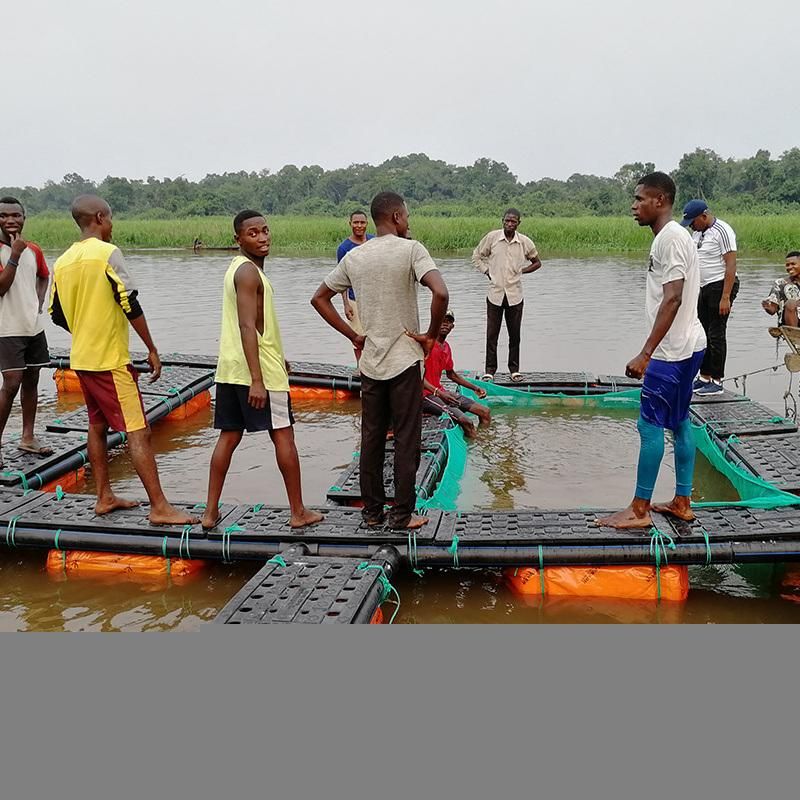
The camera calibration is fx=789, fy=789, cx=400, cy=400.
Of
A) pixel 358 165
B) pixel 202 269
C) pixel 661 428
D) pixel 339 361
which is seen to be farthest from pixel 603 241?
pixel 358 165

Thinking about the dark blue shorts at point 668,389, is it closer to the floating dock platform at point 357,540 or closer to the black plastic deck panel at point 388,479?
the floating dock platform at point 357,540

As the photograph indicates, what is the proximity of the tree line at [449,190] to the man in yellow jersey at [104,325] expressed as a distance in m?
35.5

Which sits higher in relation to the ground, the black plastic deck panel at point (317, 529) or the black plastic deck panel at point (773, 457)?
the black plastic deck panel at point (773, 457)

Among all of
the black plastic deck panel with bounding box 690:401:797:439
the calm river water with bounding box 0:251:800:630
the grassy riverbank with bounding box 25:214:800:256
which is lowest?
the calm river water with bounding box 0:251:800:630

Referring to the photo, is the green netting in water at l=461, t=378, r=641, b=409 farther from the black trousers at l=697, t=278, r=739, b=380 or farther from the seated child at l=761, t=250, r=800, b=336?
the seated child at l=761, t=250, r=800, b=336

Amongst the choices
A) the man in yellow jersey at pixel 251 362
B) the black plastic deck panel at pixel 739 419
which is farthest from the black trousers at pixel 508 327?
the man in yellow jersey at pixel 251 362

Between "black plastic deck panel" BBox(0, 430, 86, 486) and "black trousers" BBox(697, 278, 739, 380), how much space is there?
202 inches

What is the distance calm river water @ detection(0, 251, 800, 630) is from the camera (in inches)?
151

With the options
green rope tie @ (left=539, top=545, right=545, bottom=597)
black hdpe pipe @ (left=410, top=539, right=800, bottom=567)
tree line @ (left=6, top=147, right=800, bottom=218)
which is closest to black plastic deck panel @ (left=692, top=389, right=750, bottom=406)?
black hdpe pipe @ (left=410, top=539, right=800, bottom=567)

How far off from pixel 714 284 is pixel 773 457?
2.21 meters

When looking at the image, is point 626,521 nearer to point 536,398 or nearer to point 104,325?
point 104,325

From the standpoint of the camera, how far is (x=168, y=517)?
4.25 meters

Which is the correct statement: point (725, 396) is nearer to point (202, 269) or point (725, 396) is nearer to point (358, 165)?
point (202, 269)

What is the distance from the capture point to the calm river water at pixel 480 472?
3.84 m
